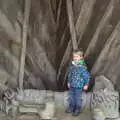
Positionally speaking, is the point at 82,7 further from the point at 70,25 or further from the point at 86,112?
the point at 86,112

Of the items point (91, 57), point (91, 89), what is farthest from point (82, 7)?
point (91, 89)

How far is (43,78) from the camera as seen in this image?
456cm

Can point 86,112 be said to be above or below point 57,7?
below

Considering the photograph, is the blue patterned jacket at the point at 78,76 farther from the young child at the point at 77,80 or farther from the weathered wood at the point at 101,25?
the weathered wood at the point at 101,25

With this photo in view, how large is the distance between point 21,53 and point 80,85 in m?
0.68

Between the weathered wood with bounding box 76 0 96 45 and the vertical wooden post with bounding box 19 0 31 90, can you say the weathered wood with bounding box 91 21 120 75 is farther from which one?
the vertical wooden post with bounding box 19 0 31 90

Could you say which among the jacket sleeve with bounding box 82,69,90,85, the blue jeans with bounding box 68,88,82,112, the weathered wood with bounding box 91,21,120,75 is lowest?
the blue jeans with bounding box 68,88,82,112

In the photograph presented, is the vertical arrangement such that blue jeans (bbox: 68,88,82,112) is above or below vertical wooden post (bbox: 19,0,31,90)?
below

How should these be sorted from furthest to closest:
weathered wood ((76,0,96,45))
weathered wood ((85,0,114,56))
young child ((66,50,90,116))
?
weathered wood ((76,0,96,45)), weathered wood ((85,0,114,56)), young child ((66,50,90,116))

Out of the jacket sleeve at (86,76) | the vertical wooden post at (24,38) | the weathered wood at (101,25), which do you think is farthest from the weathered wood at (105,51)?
the vertical wooden post at (24,38)

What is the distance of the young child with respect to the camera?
156 inches

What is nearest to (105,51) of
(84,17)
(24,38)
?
(84,17)

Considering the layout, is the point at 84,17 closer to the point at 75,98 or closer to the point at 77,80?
the point at 77,80

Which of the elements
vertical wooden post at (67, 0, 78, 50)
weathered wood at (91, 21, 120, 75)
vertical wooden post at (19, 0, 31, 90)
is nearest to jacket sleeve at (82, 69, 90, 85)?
weathered wood at (91, 21, 120, 75)
